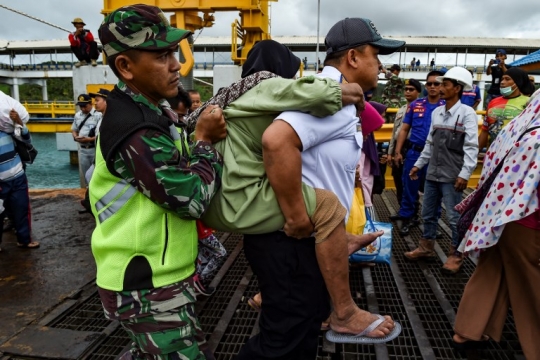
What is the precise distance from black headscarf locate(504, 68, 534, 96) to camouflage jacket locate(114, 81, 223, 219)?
3738 millimetres

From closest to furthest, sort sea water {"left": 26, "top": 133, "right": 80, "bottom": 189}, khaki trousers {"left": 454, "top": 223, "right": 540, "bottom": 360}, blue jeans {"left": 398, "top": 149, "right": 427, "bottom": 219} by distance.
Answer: khaki trousers {"left": 454, "top": 223, "right": 540, "bottom": 360} < blue jeans {"left": 398, "top": 149, "right": 427, "bottom": 219} < sea water {"left": 26, "top": 133, "right": 80, "bottom": 189}

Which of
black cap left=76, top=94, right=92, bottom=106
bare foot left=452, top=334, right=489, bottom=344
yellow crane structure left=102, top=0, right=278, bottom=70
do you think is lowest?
bare foot left=452, top=334, right=489, bottom=344

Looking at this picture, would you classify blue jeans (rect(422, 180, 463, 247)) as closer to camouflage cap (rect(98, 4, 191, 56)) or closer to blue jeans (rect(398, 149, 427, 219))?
blue jeans (rect(398, 149, 427, 219))

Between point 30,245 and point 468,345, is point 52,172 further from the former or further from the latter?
point 468,345

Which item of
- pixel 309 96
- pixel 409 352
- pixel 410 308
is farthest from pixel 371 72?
pixel 410 308

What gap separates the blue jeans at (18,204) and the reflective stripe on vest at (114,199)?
3580 millimetres

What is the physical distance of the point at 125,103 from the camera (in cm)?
136

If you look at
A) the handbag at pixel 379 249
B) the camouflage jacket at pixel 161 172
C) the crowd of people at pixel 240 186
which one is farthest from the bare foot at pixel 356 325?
the handbag at pixel 379 249

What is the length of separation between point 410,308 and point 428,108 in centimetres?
290

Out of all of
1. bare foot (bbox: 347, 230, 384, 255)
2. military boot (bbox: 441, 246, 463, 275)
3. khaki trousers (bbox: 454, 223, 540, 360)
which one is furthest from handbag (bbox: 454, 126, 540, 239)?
military boot (bbox: 441, 246, 463, 275)

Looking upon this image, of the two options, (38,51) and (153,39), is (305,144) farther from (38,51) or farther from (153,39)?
(38,51)

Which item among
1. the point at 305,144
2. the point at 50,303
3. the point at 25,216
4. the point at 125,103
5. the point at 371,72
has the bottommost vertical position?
the point at 50,303

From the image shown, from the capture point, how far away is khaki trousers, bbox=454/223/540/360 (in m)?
2.21

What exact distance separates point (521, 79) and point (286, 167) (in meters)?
3.55
